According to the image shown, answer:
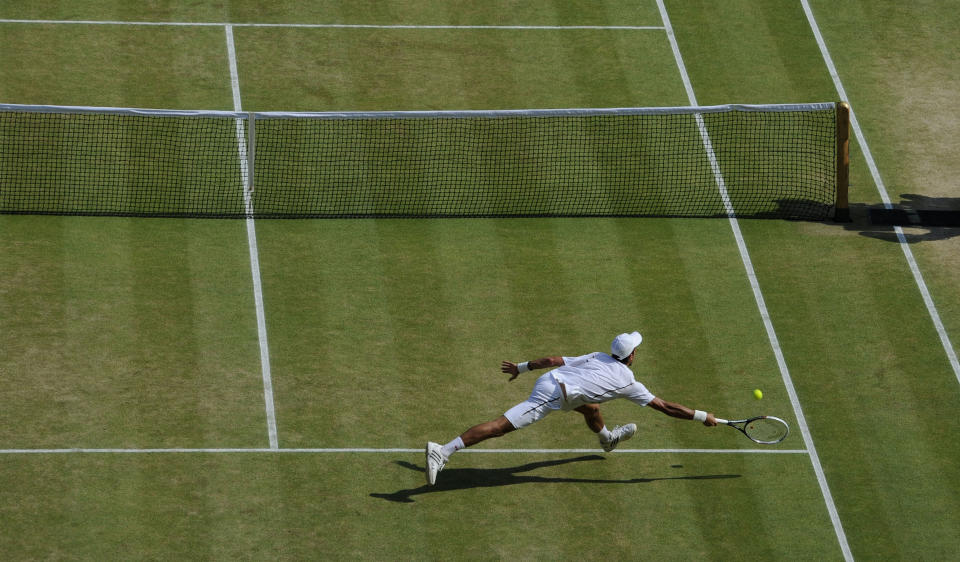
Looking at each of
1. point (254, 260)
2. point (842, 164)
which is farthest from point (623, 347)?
point (842, 164)

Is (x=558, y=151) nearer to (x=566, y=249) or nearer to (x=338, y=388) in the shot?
(x=566, y=249)

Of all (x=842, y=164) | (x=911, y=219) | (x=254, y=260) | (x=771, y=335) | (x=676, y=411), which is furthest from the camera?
(x=911, y=219)

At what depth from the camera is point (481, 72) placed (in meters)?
26.8

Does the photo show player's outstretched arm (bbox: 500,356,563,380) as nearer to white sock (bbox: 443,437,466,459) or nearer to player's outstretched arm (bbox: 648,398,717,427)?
white sock (bbox: 443,437,466,459)

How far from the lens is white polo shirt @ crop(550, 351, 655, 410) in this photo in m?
17.5

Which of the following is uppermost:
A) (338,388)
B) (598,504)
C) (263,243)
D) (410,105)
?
(410,105)

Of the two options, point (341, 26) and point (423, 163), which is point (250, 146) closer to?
point (423, 163)

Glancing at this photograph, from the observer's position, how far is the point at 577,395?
57.4ft

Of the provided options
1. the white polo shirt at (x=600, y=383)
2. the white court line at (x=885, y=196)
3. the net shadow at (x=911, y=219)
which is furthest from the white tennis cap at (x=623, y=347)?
the net shadow at (x=911, y=219)

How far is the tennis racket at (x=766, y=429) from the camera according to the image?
18.5 m

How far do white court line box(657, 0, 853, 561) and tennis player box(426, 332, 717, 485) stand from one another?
1.83 meters

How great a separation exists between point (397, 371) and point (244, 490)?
9.65 feet

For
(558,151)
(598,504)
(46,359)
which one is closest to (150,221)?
(46,359)

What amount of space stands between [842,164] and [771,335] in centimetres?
371
